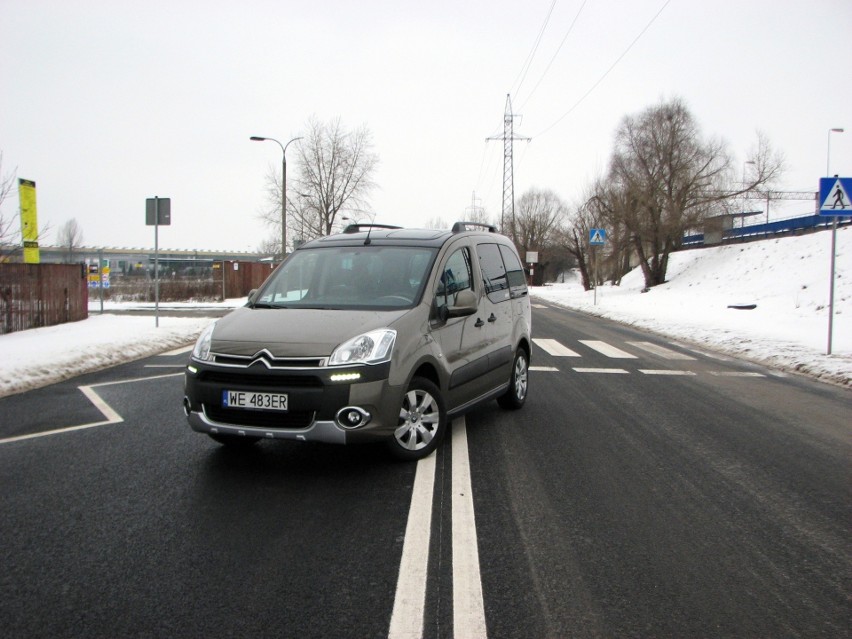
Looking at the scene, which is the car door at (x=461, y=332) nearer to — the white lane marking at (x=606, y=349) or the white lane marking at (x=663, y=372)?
the white lane marking at (x=663, y=372)

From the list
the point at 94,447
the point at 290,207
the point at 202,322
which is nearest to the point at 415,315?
the point at 94,447

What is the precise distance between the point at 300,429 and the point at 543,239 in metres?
80.6

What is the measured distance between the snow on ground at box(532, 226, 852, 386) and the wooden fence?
586 inches

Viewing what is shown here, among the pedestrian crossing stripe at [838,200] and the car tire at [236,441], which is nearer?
the car tire at [236,441]

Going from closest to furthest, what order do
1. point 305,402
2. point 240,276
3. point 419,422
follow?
point 305,402 → point 419,422 → point 240,276

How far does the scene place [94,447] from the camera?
5375mm

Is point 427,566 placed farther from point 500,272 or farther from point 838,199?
point 838,199

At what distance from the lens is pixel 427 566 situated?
3.19 metres

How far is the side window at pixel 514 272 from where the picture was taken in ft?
23.7

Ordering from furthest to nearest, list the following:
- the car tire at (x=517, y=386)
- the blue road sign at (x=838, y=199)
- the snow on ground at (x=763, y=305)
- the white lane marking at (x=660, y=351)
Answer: the snow on ground at (x=763, y=305) → the white lane marking at (x=660, y=351) → the blue road sign at (x=838, y=199) → the car tire at (x=517, y=386)

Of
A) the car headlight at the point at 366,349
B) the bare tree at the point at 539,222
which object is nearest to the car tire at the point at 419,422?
the car headlight at the point at 366,349

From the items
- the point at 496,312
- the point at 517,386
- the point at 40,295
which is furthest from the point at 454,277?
the point at 40,295

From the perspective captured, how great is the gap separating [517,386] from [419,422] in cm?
232

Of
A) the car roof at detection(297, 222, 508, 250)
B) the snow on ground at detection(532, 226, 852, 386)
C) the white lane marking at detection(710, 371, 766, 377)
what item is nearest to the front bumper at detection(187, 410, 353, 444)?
the car roof at detection(297, 222, 508, 250)
